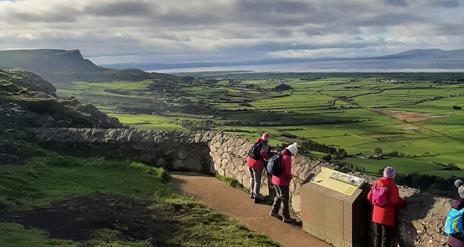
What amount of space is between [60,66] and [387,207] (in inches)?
7020

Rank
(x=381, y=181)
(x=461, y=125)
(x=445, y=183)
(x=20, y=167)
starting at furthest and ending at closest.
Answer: (x=461, y=125) → (x=445, y=183) → (x=20, y=167) → (x=381, y=181)

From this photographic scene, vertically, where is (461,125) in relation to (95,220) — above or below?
below

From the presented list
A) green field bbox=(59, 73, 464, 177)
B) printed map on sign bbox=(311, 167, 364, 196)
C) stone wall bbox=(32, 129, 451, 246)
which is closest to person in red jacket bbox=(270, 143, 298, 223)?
stone wall bbox=(32, 129, 451, 246)

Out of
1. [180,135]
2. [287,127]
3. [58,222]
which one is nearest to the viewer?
[58,222]

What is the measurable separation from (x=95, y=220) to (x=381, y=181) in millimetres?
5534

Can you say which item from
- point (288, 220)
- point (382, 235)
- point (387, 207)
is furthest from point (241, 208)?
point (387, 207)

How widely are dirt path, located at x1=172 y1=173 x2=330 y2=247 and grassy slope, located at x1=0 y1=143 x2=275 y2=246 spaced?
1.54 feet

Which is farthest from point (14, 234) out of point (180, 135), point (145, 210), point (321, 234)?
point (180, 135)

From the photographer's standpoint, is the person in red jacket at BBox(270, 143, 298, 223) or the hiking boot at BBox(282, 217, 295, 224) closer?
the person in red jacket at BBox(270, 143, 298, 223)

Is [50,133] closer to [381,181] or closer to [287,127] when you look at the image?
[381,181]

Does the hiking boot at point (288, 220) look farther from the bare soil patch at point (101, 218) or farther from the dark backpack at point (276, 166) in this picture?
the bare soil patch at point (101, 218)

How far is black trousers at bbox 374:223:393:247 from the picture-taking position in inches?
351

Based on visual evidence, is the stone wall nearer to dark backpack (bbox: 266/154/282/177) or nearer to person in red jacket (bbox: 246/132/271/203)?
person in red jacket (bbox: 246/132/271/203)

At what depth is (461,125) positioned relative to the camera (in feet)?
299
